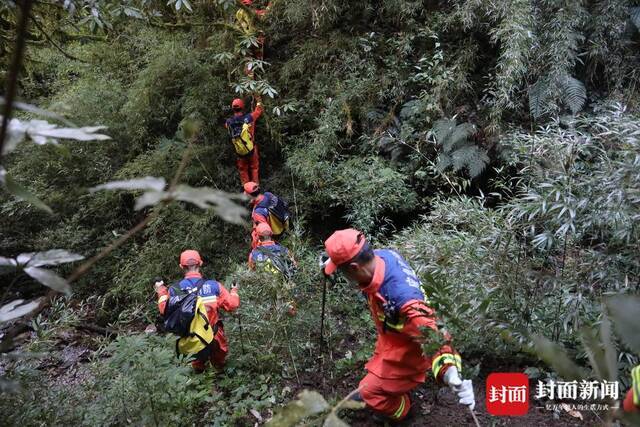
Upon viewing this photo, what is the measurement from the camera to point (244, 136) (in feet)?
23.7

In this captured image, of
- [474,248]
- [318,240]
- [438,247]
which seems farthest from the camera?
[318,240]

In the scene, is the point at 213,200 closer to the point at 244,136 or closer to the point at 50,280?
the point at 50,280

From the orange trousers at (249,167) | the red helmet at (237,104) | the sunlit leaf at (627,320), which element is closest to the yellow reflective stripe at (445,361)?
the sunlit leaf at (627,320)

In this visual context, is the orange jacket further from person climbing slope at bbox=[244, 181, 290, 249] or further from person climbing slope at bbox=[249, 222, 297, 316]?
person climbing slope at bbox=[244, 181, 290, 249]

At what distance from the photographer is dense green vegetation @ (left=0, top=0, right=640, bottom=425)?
9.95 ft

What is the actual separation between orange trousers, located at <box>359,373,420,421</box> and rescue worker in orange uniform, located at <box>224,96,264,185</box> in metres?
5.06

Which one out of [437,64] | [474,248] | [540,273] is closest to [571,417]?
[540,273]

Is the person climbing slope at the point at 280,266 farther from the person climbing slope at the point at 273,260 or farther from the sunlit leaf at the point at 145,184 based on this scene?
the sunlit leaf at the point at 145,184

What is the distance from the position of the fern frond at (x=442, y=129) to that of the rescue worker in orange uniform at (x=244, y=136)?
301 cm

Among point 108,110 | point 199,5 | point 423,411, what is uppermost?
point 199,5

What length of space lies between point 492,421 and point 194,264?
10.2ft

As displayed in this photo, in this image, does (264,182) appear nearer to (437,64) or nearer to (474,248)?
(437,64)

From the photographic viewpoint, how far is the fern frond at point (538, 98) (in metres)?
5.67

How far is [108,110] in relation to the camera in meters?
7.91
